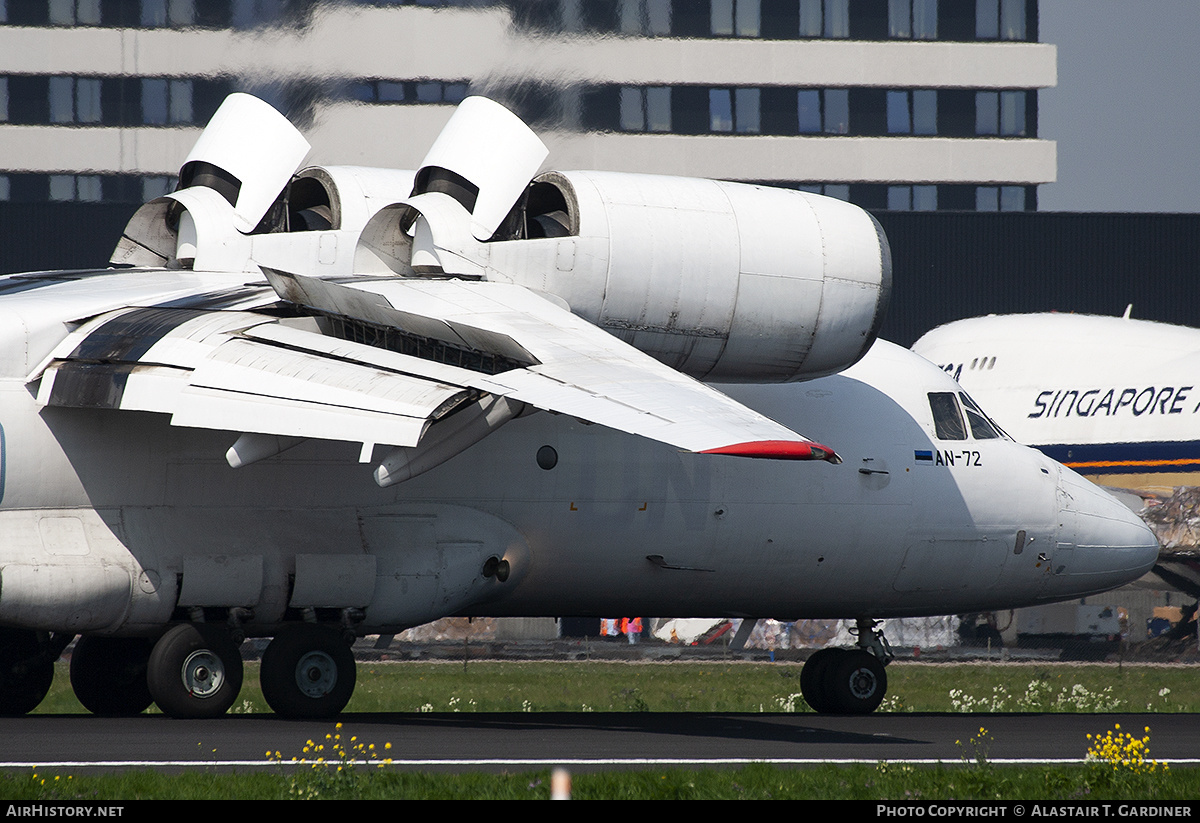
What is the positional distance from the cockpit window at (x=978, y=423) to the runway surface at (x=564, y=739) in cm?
347

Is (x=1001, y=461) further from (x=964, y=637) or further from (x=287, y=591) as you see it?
(x=964, y=637)

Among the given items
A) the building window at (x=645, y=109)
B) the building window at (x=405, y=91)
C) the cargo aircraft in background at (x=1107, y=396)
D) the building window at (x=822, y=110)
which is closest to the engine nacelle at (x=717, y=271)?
the building window at (x=405, y=91)

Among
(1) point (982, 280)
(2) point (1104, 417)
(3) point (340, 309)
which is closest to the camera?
(3) point (340, 309)

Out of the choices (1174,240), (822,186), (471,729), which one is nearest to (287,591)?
(471,729)

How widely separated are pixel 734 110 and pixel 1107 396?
2528 centimetres

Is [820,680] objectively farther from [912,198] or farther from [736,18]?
[912,198]

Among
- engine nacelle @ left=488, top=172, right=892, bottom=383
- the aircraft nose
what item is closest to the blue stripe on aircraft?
the aircraft nose

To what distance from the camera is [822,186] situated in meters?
58.8

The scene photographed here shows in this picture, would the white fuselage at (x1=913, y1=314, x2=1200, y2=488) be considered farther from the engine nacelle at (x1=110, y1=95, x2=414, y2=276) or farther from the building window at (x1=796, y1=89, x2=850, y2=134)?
the engine nacelle at (x1=110, y1=95, x2=414, y2=276)

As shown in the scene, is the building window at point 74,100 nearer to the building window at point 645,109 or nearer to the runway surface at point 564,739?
the building window at point 645,109

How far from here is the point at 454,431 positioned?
1332 cm

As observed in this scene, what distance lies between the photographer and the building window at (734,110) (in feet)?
185
